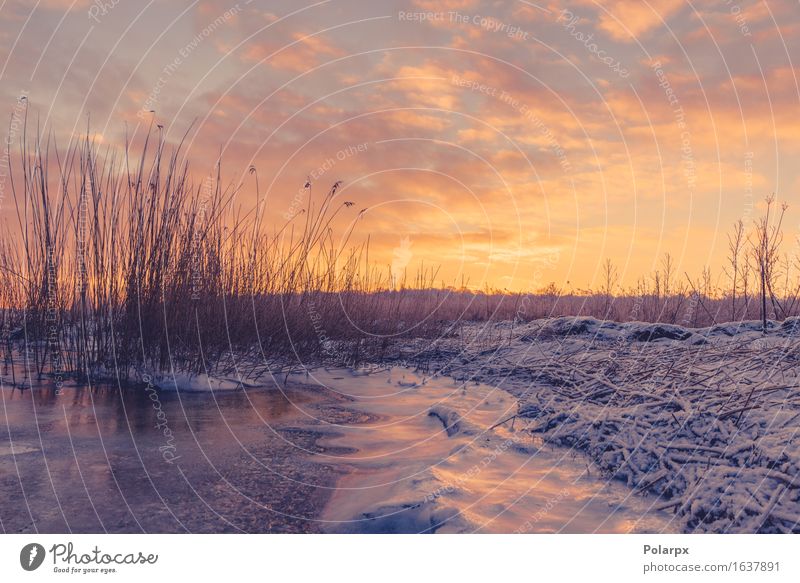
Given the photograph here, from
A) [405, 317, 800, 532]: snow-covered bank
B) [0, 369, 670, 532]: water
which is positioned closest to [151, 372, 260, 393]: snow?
[0, 369, 670, 532]: water

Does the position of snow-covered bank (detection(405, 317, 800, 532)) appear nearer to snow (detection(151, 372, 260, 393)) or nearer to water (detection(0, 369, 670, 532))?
water (detection(0, 369, 670, 532))

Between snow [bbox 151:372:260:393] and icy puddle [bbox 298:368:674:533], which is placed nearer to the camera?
icy puddle [bbox 298:368:674:533]

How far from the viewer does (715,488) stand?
2.64 meters

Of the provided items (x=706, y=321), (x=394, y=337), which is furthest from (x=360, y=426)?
(x=706, y=321)

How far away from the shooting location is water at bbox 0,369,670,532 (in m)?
2.38

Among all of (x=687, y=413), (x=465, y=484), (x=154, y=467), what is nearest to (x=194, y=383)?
(x=154, y=467)

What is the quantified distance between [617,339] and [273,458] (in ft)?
16.8
